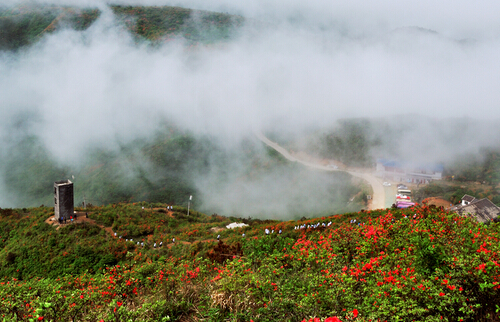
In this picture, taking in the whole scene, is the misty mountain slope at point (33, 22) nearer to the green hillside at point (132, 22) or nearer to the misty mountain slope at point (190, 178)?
the green hillside at point (132, 22)

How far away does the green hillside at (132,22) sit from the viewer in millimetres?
A: 105000

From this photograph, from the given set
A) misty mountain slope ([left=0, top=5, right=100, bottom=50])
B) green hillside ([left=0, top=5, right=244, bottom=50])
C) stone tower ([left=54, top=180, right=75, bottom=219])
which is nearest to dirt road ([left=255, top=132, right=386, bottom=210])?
stone tower ([left=54, top=180, right=75, bottom=219])

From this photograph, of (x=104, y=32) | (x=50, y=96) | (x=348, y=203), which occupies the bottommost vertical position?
(x=348, y=203)

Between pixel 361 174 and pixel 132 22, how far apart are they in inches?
4250

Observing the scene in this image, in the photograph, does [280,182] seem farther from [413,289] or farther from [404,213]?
[413,289]

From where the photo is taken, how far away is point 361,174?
159 feet

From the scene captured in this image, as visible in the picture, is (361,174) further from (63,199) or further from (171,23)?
(171,23)

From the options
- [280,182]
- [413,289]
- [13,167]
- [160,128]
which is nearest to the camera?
[413,289]

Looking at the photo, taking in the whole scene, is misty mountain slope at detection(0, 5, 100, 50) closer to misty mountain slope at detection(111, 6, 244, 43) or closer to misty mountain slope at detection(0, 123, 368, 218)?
misty mountain slope at detection(111, 6, 244, 43)

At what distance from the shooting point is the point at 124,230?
20.8 metres

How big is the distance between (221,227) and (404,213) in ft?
42.7

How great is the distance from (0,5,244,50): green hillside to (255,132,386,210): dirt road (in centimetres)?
6326

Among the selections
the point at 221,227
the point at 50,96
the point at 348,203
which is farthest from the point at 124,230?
the point at 50,96

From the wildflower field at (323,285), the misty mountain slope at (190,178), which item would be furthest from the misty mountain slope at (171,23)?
the wildflower field at (323,285)
